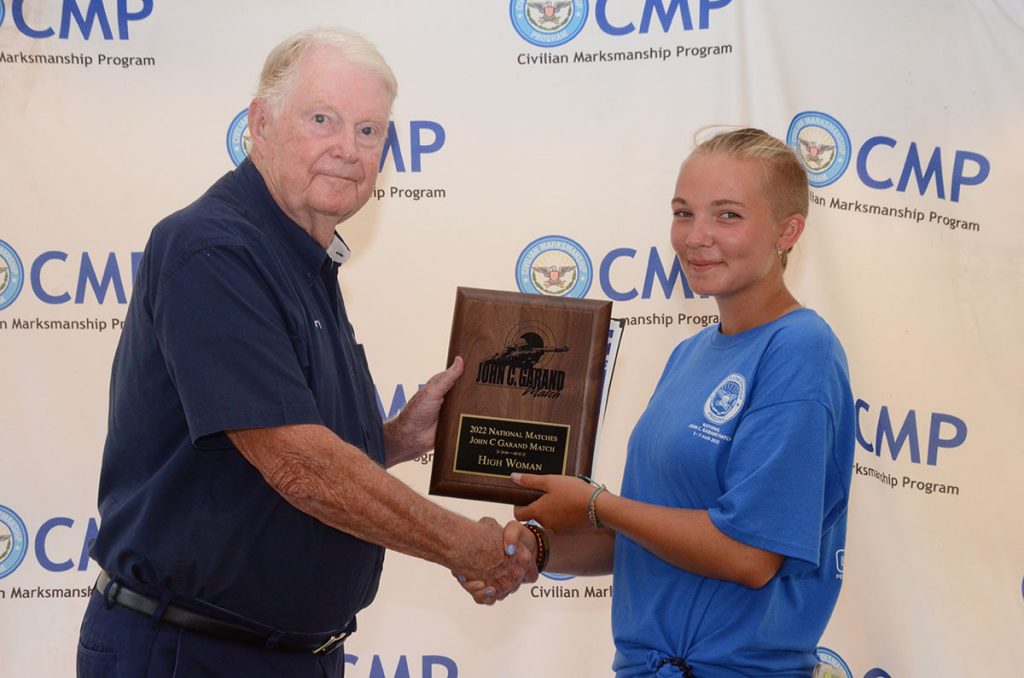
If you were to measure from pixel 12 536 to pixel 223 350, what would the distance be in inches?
95.1

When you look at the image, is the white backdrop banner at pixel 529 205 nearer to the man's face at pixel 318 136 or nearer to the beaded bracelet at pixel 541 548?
the beaded bracelet at pixel 541 548

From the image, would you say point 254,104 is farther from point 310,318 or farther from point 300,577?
point 300,577

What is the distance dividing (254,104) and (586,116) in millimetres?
1745

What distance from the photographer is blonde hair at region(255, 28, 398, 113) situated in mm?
2344

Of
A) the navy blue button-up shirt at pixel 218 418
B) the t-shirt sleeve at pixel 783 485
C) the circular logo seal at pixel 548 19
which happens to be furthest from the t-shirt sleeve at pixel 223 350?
the circular logo seal at pixel 548 19

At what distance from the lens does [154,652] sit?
6.86 feet

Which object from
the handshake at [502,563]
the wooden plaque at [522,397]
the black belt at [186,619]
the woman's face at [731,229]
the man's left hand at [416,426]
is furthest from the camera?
the man's left hand at [416,426]

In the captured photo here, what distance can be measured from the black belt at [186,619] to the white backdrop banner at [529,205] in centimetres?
180

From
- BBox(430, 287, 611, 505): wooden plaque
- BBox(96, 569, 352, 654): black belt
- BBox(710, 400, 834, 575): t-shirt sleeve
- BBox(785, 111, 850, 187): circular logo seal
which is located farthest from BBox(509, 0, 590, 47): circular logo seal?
BBox(96, 569, 352, 654): black belt

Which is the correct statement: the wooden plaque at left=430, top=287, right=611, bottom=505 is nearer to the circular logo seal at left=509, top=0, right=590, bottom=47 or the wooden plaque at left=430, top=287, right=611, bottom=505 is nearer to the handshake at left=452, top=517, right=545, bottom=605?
the handshake at left=452, top=517, right=545, bottom=605

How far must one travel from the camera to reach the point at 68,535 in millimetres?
3914

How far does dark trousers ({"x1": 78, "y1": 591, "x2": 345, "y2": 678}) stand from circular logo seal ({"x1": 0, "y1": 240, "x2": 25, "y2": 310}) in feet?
6.92

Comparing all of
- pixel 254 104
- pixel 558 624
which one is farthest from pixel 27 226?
pixel 558 624

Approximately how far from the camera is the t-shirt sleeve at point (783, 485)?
78.1 inches
